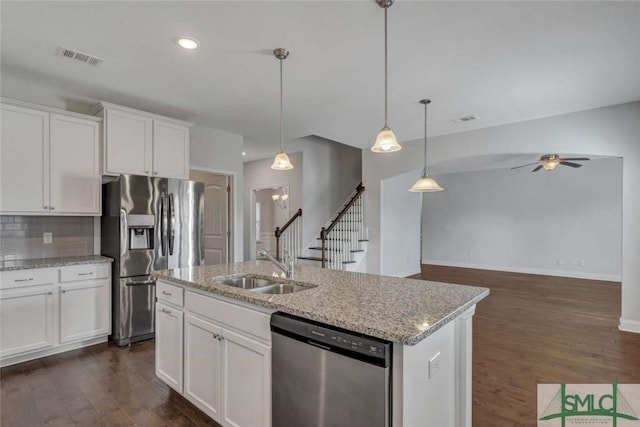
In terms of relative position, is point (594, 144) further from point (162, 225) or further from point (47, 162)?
point (47, 162)

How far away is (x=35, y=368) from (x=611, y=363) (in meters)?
5.22

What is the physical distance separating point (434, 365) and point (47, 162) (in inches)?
152

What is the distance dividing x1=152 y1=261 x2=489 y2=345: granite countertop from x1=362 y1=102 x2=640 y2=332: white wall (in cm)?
334

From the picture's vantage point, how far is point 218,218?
5344 millimetres

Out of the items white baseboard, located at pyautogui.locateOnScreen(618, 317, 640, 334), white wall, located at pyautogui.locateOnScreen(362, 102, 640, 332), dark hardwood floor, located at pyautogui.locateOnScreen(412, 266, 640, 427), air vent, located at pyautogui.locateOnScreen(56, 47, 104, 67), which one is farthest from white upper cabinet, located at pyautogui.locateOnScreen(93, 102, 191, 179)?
white baseboard, located at pyautogui.locateOnScreen(618, 317, 640, 334)

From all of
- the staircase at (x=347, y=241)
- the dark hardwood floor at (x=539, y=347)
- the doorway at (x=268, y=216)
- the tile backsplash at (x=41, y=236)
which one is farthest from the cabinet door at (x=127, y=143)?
the doorway at (x=268, y=216)

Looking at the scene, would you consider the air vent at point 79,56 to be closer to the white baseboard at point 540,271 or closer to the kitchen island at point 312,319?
the kitchen island at point 312,319

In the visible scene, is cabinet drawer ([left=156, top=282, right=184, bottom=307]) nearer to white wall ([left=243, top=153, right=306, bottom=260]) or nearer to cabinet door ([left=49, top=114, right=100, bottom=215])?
cabinet door ([left=49, top=114, right=100, bottom=215])

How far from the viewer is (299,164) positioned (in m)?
7.03

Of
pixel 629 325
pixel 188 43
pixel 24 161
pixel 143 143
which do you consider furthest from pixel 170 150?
pixel 629 325

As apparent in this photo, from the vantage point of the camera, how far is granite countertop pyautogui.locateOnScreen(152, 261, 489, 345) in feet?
4.41

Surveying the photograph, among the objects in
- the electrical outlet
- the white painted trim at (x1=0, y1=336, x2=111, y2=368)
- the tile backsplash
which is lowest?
the white painted trim at (x1=0, y1=336, x2=111, y2=368)

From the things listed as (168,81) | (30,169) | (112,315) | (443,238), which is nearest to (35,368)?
(112,315)

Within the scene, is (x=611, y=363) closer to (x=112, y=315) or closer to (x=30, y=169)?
(x=112, y=315)
